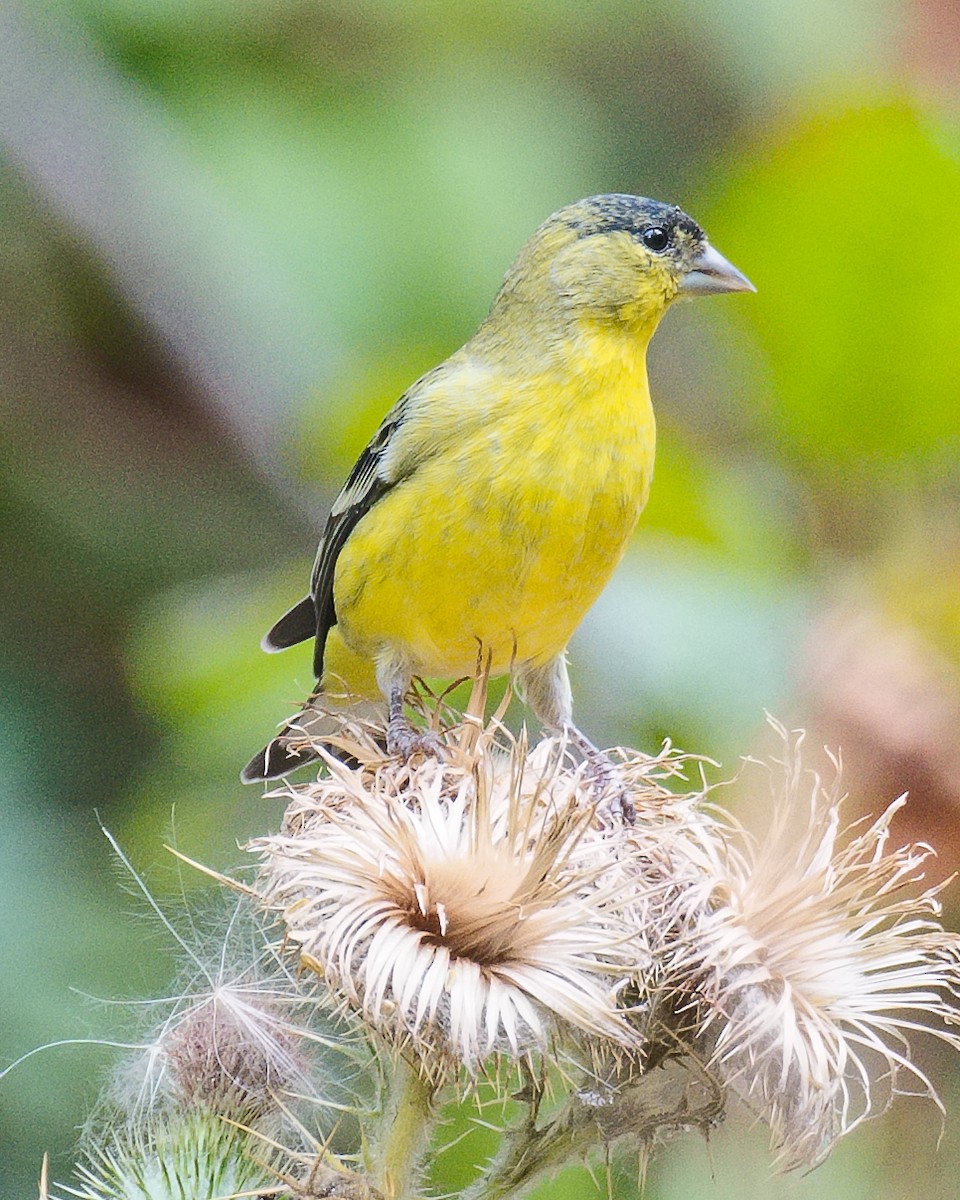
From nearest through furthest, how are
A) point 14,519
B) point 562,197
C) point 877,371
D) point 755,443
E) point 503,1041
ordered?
point 503,1041 → point 877,371 → point 755,443 → point 562,197 → point 14,519

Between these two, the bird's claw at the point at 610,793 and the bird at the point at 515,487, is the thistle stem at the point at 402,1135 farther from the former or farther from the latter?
the bird at the point at 515,487

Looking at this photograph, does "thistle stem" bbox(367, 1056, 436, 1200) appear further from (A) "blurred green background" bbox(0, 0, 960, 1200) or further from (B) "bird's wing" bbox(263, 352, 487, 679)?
(B) "bird's wing" bbox(263, 352, 487, 679)

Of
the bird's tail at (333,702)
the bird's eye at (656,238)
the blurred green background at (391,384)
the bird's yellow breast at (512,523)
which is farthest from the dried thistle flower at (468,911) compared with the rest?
the bird's eye at (656,238)

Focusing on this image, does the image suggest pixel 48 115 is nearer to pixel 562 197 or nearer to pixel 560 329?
pixel 562 197

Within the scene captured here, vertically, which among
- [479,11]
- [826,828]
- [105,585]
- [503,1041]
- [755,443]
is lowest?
[105,585]

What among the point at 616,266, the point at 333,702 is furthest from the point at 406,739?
the point at 616,266

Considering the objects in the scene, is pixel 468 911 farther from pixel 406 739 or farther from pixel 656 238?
pixel 656 238

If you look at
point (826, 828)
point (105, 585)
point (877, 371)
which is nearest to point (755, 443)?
point (877, 371)

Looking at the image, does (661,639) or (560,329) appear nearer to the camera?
(661,639)
